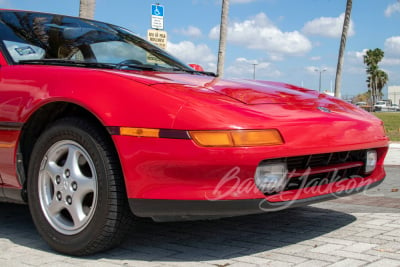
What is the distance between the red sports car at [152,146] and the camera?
2.67m

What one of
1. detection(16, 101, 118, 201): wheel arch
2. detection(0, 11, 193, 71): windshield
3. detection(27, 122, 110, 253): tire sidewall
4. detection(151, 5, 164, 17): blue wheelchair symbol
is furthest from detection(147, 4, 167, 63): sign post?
detection(27, 122, 110, 253): tire sidewall

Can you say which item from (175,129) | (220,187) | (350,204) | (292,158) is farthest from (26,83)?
(350,204)

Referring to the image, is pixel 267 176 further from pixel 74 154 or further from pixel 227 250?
pixel 74 154

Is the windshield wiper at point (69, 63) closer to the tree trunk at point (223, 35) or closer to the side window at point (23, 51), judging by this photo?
the side window at point (23, 51)

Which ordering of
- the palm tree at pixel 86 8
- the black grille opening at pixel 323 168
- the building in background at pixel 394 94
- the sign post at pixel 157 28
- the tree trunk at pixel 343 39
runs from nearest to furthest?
the black grille opening at pixel 323 168 → the palm tree at pixel 86 8 → the sign post at pixel 157 28 → the tree trunk at pixel 343 39 → the building in background at pixel 394 94

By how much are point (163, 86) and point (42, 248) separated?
1.31 m

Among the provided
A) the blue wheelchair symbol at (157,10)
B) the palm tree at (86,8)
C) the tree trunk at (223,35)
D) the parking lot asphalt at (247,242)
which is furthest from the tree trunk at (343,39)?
the parking lot asphalt at (247,242)

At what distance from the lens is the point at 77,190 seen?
117 inches

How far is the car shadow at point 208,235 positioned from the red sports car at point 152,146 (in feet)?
0.94

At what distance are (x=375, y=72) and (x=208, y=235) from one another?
80579mm

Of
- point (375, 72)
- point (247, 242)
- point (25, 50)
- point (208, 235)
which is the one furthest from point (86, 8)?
point (375, 72)

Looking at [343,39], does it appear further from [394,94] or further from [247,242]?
[394,94]

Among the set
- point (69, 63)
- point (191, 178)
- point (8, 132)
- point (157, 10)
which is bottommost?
point (191, 178)

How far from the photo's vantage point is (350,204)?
190 inches
